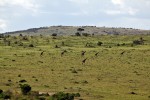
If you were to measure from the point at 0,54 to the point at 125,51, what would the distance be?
23.5m

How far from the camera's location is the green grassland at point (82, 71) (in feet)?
151

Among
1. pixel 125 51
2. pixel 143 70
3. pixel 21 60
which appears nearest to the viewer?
pixel 143 70

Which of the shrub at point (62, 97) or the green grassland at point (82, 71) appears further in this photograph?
the green grassland at point (82, 71)

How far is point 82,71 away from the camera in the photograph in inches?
2491

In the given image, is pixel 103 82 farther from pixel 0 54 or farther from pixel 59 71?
pixel 0 54

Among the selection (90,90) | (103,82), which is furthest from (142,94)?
(103,82)

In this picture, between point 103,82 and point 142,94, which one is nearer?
point 142,94

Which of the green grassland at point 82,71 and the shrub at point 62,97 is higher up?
the shrub at point 62,97

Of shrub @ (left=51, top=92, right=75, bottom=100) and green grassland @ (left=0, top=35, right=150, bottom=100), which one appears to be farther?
green grassland @ (left=0, top=35, right=150, bottom=100)

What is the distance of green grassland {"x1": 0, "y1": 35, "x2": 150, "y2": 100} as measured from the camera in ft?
151

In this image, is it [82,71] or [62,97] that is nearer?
[62,97]

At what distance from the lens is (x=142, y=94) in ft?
146

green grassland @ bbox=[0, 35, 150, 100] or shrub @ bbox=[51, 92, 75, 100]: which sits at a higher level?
shrub @ bbox=[51, 92, 75, 100]

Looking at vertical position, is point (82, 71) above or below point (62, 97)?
below
